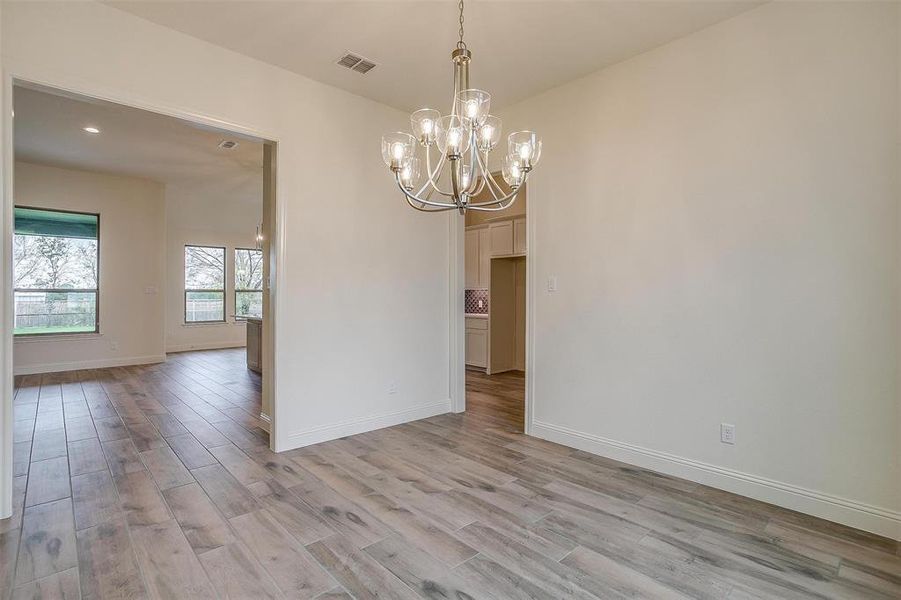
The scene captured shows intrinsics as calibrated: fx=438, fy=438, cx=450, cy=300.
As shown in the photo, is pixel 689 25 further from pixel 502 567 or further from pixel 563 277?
pixel 502 567

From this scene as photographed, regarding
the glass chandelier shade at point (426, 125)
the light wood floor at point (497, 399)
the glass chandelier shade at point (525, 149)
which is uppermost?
the glass chandelier shade at point (426, 125)

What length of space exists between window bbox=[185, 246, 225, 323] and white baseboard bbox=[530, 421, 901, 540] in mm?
8527

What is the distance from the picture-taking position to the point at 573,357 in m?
3.48

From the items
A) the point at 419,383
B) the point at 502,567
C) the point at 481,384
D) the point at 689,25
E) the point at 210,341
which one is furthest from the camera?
the point at 210,341

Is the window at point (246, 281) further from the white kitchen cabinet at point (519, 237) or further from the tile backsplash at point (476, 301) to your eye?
the white kitchen cabinet at point (519, 237)

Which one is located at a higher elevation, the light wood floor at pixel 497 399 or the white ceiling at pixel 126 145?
the white ceiling at pixel 126 145

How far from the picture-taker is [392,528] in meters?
2.24

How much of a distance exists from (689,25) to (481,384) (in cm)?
436

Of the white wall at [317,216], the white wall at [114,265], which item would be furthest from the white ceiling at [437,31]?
the white wall at [114,265]

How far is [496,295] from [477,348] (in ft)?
2.85

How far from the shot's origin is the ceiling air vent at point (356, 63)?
3131 millimetres

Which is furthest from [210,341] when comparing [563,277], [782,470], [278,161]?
[782,470]

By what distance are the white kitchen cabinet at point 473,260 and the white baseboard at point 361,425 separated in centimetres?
294

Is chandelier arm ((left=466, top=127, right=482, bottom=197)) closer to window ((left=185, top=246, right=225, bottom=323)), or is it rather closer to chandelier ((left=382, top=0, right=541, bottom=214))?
chandelier ((left=382, top=0, right=541, bottom=214))
